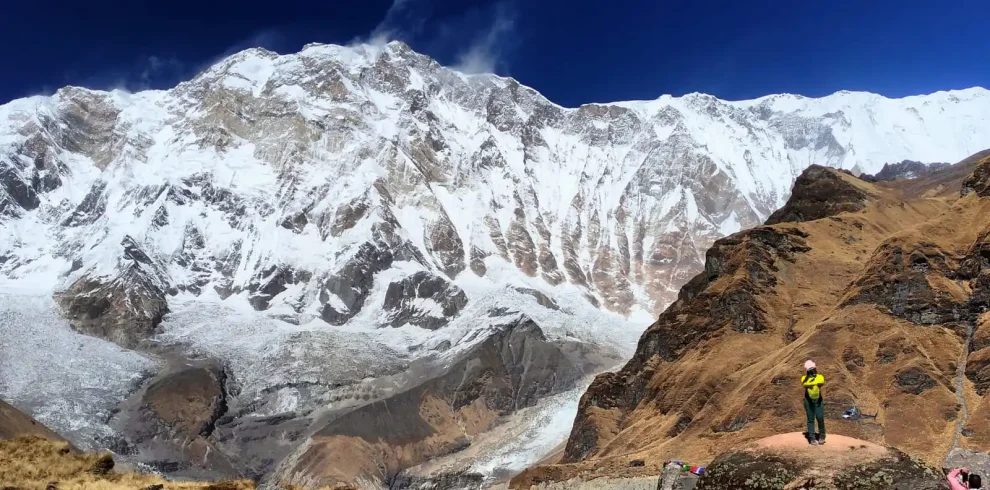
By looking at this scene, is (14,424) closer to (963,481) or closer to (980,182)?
(963,481)

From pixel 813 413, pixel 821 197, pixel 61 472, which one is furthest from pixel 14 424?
pixel 821 197

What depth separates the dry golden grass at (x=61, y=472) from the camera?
24.0 m

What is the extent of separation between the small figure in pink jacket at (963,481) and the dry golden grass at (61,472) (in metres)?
19.2

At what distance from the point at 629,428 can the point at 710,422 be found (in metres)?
20.4

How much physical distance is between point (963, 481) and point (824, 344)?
270 feet

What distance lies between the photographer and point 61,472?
26297mm

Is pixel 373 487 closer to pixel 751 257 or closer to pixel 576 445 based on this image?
pixel 576 445

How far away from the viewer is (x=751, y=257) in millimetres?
122938

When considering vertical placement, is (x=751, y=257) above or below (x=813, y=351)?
above

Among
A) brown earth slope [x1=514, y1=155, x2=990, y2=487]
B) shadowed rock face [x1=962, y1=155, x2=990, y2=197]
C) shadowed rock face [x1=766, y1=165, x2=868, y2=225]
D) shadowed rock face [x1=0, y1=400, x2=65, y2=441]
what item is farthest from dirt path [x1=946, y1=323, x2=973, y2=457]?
shadowed rock face [x1=0, y1=400, x2=65, y2=441]

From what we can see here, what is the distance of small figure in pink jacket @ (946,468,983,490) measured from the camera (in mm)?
14289

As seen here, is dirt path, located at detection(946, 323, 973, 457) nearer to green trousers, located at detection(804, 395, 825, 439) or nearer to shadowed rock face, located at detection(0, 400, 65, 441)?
green trousers, located at detection(804, 395, 825, 439)

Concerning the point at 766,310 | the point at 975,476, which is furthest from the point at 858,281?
the point at 975,476

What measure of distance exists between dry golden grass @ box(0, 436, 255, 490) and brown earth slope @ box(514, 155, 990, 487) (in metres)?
53.0
